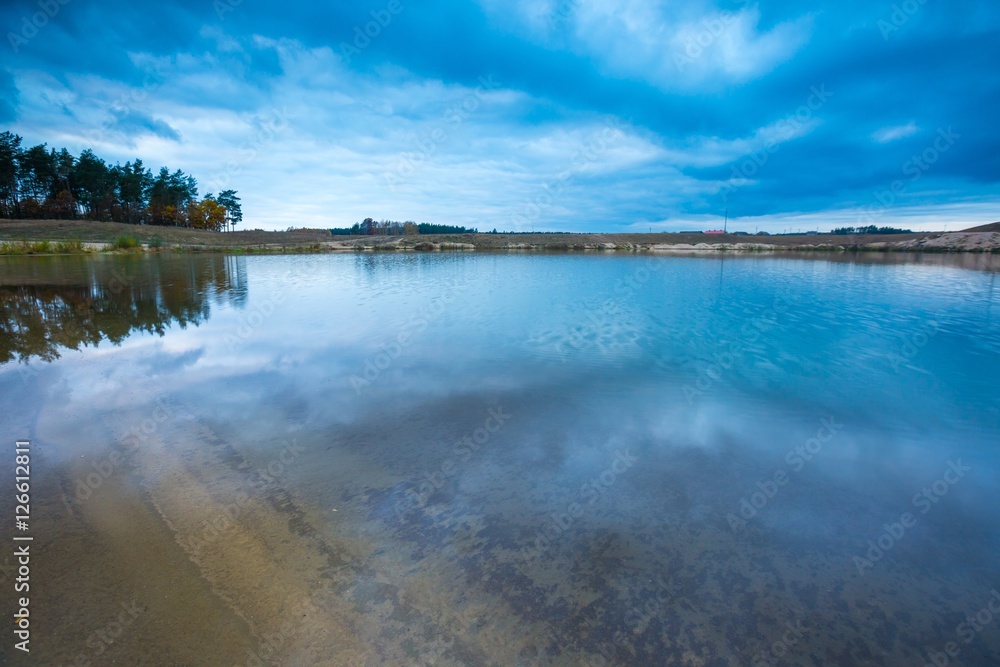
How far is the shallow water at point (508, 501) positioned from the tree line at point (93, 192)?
3391 inches

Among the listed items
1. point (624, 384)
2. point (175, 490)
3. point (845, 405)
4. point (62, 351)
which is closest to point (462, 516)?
point (175, 490)

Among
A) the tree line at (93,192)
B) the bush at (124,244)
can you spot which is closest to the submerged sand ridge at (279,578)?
the bush at (124,244)

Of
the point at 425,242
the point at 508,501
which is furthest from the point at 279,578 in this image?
the point at 425,242

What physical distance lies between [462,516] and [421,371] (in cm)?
438

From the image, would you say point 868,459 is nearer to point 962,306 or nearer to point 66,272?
point 962,306

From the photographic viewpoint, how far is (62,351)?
28.6 ft

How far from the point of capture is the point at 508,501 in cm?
401

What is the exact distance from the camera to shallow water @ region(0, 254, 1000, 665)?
264 centimetres

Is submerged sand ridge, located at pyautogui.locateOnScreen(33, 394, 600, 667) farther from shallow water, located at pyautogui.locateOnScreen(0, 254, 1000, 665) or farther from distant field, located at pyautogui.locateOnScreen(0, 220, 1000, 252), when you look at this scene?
distant field, located at pyautogui.locateOnScreen(0, 220, 1000, 252)

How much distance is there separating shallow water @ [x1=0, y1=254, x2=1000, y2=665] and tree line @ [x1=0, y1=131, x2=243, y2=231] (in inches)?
3391

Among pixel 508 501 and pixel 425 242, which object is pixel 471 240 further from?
pixel 508 501

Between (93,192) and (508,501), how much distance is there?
100m

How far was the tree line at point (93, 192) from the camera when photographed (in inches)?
2557

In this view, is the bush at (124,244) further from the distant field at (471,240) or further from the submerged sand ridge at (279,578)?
the submerged sand ridge at (279,578)
